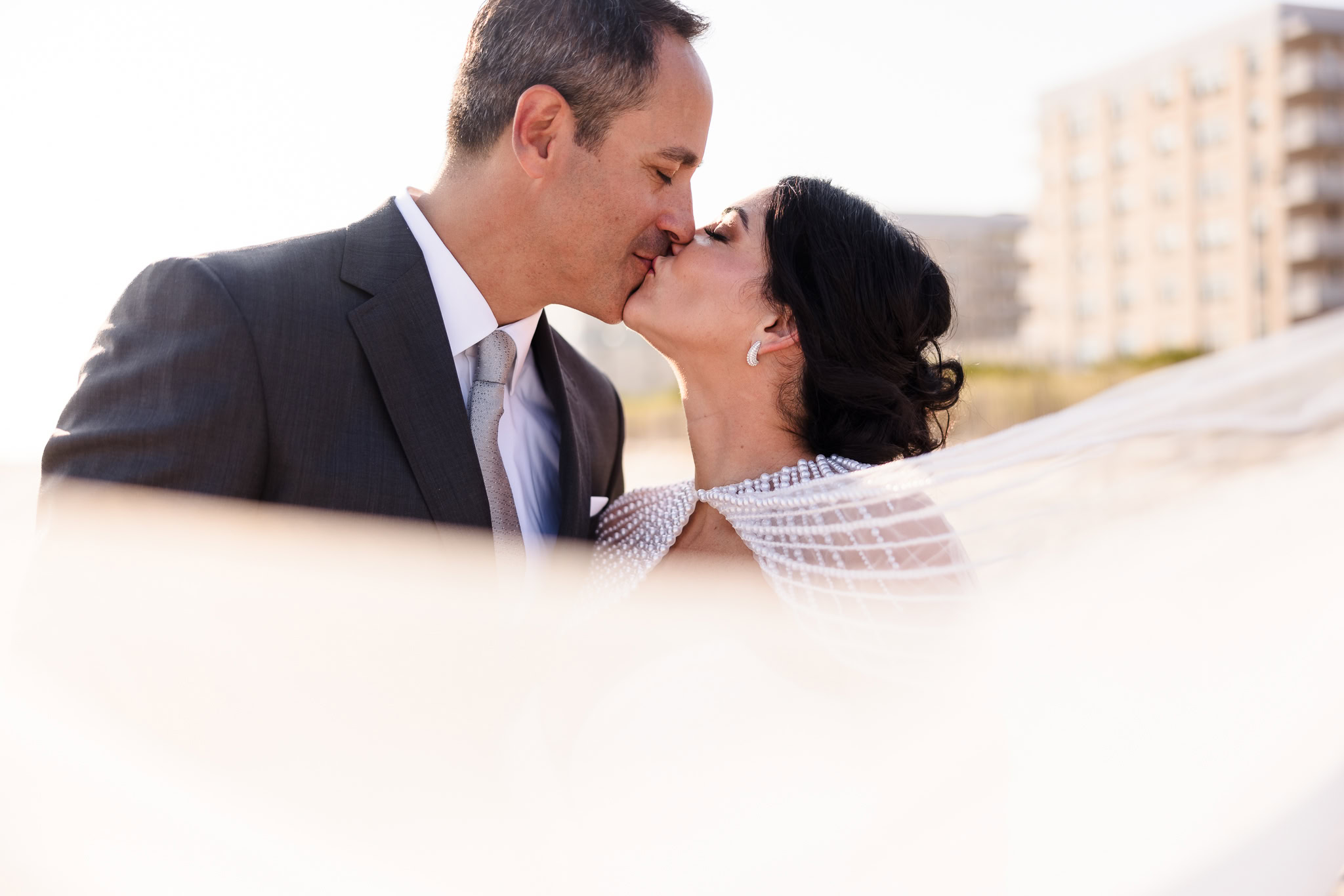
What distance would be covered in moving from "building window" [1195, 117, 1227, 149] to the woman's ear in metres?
49.6

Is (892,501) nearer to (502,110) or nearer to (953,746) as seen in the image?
(953,746)

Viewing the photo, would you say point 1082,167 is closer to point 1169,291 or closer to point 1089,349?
point 1169,291

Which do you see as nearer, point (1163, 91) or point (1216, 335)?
point (1216, 335)

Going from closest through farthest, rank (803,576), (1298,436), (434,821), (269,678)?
(269,678)
(434,821)
(803,576)
(1298,436)

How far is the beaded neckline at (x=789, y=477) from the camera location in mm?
2613

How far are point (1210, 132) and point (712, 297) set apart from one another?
50.3 meters

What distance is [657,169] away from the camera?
274 centimetres

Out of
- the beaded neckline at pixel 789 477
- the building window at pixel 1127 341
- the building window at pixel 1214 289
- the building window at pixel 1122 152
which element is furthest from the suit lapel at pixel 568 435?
the building window at pixel 1122 152

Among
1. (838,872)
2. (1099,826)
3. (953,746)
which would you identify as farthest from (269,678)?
(1099,826)

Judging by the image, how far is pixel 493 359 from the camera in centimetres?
260

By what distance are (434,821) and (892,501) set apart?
4.04 feet

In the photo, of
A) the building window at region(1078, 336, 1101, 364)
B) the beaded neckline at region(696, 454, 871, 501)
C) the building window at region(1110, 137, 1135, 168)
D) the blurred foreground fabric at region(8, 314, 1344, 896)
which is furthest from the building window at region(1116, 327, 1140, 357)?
the beaded neckline at region(696, 454, 871, 501)

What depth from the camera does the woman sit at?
2.63 metres

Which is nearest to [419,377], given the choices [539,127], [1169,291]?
[539,127]
